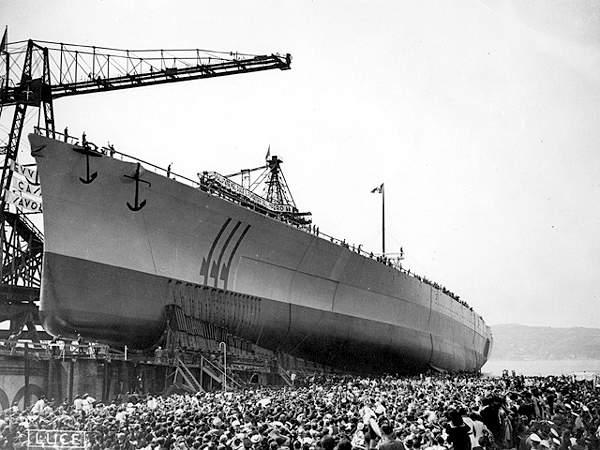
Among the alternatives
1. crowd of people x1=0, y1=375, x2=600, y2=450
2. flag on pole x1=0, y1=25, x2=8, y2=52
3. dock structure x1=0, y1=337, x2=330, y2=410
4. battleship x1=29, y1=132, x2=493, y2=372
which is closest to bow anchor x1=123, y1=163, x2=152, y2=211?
battleship x1=29, y1=132, x2=493, y2=372

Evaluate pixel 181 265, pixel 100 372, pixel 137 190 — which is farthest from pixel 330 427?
pixel 181 265

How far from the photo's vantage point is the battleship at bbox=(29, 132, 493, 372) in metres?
20.2

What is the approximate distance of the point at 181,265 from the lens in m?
23.0

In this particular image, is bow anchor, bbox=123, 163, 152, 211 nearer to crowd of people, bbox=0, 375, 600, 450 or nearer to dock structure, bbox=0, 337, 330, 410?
dock structure, bbox=0, 337, 330, 410

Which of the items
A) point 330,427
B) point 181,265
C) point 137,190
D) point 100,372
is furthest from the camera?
point 181,265

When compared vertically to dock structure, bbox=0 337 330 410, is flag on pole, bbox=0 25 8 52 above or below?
above

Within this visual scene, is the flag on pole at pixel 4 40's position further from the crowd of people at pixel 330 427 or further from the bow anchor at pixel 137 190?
the crowd of people at pixel 330 427

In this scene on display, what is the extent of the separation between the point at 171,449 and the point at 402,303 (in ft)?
107

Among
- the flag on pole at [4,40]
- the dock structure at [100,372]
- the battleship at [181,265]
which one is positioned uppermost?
the flag on pole at [4,40]

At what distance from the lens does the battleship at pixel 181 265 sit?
20156 mm

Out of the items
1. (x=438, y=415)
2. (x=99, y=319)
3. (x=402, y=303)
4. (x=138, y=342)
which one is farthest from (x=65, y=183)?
(x=402, y=303)

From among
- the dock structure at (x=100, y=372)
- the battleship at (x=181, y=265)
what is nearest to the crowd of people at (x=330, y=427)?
the dock structure at (x=100, y=372)

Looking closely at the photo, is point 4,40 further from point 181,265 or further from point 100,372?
point 100,372

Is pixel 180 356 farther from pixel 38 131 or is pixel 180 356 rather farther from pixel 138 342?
pixel 38 131
